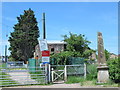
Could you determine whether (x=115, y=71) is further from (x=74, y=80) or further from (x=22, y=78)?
(x=22, y=78)

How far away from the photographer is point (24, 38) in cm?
6091

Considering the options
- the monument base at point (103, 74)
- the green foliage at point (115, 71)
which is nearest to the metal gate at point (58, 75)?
the monument base at point (103, 74)

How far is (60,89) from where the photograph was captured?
13.1 metres

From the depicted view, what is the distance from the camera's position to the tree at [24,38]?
6056 cm

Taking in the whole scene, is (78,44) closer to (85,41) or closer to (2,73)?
(85,41)

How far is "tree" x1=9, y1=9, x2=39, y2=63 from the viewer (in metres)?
60.6

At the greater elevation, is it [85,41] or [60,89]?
[85,41]

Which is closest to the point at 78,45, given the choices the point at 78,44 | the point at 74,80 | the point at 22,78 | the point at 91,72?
the point at 78,44

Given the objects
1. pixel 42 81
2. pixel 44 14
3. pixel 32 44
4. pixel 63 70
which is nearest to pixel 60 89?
pixel 42 81

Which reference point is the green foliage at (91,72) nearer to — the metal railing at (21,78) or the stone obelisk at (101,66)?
the stone obelisk at (101,66)

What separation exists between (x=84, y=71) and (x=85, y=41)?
22.5 m

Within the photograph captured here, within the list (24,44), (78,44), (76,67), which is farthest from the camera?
(24,44)

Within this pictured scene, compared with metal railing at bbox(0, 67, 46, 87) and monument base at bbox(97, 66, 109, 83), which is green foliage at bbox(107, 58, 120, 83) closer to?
monument base at bbox(97, 66, 109, 83)

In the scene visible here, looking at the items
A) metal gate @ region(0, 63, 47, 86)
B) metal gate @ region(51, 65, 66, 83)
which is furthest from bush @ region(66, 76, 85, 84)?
metal gate @ region(0, 63, 47, 86)
